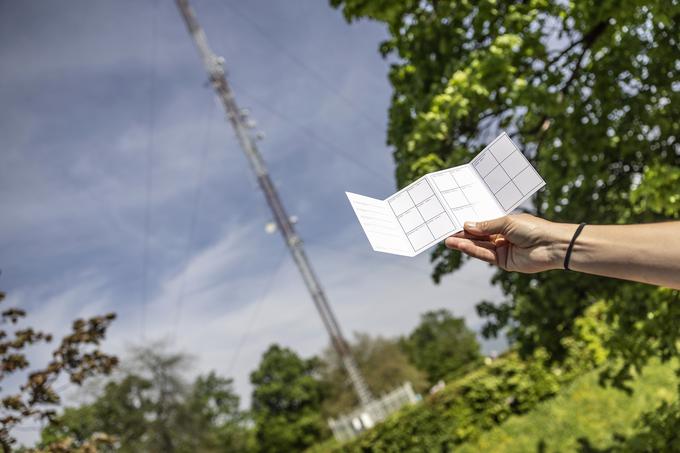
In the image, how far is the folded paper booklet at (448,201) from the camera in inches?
86.8

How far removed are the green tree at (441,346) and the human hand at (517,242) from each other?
4371cm

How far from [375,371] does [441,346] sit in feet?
46.9

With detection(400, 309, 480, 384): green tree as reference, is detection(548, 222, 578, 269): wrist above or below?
below

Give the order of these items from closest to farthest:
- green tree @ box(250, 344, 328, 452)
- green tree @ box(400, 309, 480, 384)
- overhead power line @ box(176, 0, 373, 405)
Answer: overhead power line @ box(176, 0, 373, 405) → green tree @ box(400, 309, 480, 384) → green tree @ box(250, 344, 328, 452)

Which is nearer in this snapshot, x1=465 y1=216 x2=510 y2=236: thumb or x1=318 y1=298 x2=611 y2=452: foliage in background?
x1=465 y1=216 x2=510 y2=236: thumb

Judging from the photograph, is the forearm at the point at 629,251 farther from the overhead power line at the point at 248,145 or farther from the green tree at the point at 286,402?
the green tree at the point at 286,402

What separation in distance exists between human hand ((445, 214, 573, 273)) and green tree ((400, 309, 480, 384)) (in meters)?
43.7

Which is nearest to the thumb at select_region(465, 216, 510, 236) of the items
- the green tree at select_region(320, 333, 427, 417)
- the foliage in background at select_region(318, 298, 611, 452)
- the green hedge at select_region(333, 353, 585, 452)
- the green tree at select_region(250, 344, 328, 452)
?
the foliage in background at select_region(318, 298, 611, 452)

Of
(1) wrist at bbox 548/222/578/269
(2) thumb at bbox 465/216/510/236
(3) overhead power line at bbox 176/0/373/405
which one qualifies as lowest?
(1) wrist at bbox 548/222/578/269

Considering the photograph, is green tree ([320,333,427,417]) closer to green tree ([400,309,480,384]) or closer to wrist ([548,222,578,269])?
green tree ([400,309,480,384])

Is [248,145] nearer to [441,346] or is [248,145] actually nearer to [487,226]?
[487,226]

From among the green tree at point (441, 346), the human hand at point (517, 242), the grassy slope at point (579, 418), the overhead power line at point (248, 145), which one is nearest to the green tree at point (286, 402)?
the green tree at point (441, 346)

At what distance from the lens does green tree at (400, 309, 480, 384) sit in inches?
2010

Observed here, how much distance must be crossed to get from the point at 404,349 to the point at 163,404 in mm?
34892
